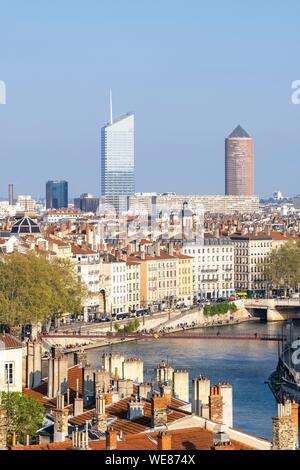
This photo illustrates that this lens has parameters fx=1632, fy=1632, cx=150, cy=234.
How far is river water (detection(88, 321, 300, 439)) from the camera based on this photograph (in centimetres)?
1936

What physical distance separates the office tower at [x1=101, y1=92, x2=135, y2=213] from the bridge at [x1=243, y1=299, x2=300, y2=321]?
82421 mm

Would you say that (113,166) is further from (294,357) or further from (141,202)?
(294,357)

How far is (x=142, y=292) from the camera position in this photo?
42.2m

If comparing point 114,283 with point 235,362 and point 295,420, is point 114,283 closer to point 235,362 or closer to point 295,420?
point 235,362

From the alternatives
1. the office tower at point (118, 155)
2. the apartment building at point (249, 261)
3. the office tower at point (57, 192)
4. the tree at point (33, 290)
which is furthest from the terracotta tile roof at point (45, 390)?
the office tower at point (118, 155)

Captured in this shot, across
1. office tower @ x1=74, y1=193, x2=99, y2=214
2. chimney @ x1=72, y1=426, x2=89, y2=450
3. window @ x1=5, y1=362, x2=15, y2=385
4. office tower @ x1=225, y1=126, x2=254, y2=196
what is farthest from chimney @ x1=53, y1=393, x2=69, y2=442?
office tower @ x1=225, y1=126, x2=254, y2=196

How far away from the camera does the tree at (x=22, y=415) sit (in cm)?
1096

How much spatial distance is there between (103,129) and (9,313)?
97.9 meters

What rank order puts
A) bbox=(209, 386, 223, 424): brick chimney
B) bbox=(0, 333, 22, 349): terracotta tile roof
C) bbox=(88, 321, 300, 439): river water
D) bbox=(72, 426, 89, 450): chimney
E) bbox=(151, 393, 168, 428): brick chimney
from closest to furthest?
bbox=(72, 426, 89, 450): chimney
bbox=(151, 393, 168, 428): brick chimney
bbox=(209, 386, 223, 424): brick chimney
bbox=(0, 333, 22, 349): terracotta tile roof
bbox=(88, 321, 300, 439): river water

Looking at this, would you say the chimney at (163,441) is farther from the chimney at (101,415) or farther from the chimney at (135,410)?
the chimney at (135,410)

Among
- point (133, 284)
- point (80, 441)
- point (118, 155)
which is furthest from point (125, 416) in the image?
point (118, 155)

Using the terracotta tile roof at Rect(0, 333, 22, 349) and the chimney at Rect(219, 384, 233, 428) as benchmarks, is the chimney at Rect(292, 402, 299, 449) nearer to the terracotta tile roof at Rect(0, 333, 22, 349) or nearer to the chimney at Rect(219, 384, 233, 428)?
the chimney at Rect(219, 384, 233, 428)

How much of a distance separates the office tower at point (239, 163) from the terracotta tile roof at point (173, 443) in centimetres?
13055

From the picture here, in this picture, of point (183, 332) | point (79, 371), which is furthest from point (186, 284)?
point (79, 371)
